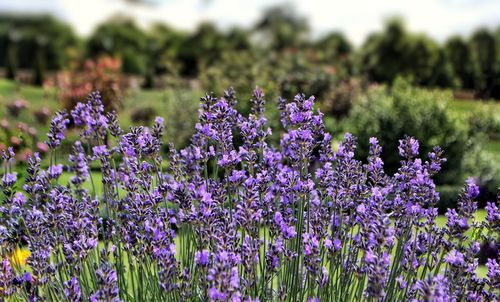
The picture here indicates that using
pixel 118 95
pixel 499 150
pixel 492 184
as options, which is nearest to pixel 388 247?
pixel 492 184

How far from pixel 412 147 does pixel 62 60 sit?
35.2 m

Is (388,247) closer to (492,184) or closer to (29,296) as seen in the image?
(29,296)

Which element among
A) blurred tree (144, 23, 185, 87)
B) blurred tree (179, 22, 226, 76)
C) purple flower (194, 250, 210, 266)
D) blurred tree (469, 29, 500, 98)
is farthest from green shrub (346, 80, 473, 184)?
blurred tree (179, 22, 226, 76)

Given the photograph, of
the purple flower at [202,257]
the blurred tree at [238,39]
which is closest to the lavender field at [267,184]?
the purple flower at [202,257]

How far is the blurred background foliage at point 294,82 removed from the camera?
32.6 feet

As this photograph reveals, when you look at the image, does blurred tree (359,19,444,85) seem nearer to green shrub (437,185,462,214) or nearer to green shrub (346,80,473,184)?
green shrub (346,80,473,184)

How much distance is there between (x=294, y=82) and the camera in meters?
13.8

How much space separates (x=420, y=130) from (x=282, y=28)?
35.1m

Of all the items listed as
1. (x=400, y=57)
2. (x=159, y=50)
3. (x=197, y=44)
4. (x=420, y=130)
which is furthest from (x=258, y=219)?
(x=159, y=50)

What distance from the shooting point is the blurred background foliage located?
9.93 m

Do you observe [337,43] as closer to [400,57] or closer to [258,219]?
[400,57]

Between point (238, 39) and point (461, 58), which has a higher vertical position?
point (238, 39)

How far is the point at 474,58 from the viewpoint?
24938mm

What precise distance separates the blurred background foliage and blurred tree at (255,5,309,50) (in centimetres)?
16
